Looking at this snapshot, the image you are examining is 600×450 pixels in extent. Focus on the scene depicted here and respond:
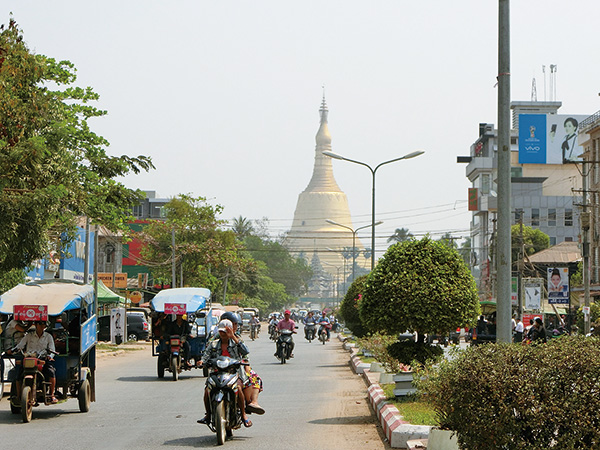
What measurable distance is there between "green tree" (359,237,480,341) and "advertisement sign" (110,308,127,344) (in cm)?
2970

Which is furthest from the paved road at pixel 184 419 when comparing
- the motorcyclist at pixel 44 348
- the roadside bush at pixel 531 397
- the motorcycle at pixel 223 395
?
the roadside bush at pixel 531 397

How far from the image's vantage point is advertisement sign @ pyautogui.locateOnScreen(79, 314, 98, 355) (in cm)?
1466

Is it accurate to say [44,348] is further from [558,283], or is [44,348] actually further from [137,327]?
[137,327]

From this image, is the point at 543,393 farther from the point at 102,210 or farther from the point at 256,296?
the point at 256,296

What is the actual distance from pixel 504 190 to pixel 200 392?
9056 mm

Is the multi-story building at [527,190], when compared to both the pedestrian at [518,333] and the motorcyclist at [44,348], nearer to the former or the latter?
the pedestrian at [518,333]

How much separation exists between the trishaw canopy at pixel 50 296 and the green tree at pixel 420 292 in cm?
439

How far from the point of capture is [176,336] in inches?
869

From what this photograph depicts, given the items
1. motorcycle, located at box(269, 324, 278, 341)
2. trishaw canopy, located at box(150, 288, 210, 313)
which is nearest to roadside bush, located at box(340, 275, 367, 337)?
motorcycle, located at box(269, 324, 278, 341)

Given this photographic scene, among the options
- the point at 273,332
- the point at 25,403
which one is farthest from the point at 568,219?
the point at 25,403

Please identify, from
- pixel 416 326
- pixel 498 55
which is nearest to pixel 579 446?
pixel 498 55

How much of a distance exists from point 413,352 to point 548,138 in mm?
96781

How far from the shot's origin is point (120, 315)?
143 ft

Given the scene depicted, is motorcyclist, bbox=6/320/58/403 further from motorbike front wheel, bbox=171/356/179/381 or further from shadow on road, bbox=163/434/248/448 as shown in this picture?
motorbike front wheel, bbox=171/356/179/381
